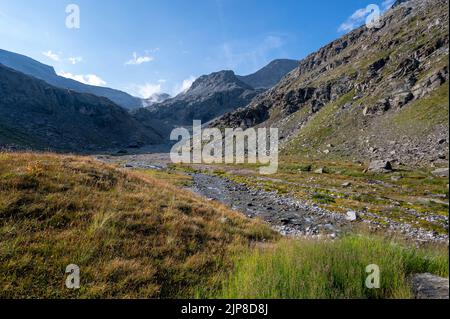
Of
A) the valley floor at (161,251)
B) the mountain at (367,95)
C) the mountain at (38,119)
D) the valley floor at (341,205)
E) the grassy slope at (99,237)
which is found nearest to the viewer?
the valley floor at (161,251)

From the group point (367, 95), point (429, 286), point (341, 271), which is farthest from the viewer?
point (367, 95)

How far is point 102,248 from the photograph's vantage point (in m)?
8.31

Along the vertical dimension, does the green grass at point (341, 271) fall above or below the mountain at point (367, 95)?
below

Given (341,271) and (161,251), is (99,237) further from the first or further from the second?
(341,271)

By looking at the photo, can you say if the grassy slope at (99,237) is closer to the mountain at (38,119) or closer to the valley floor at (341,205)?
the valley floor at (341,205)

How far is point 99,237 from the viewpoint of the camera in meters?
8.89

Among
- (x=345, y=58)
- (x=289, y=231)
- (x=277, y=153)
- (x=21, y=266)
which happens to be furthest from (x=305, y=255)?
(x=345, y=58)

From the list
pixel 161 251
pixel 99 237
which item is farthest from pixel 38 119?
pixel 161 251

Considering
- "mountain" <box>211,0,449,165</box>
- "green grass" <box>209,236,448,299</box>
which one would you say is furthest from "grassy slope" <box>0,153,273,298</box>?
"mountain" <box>211,0,449,165</box>

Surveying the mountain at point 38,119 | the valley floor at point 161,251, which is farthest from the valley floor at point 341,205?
the mountain at point 38,119

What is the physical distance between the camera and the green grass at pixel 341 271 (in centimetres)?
489

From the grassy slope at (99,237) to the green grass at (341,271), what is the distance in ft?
6.18

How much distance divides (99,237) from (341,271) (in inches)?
275

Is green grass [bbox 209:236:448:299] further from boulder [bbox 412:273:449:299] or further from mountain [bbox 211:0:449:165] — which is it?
mountain [bbox 211:0:449:165]
